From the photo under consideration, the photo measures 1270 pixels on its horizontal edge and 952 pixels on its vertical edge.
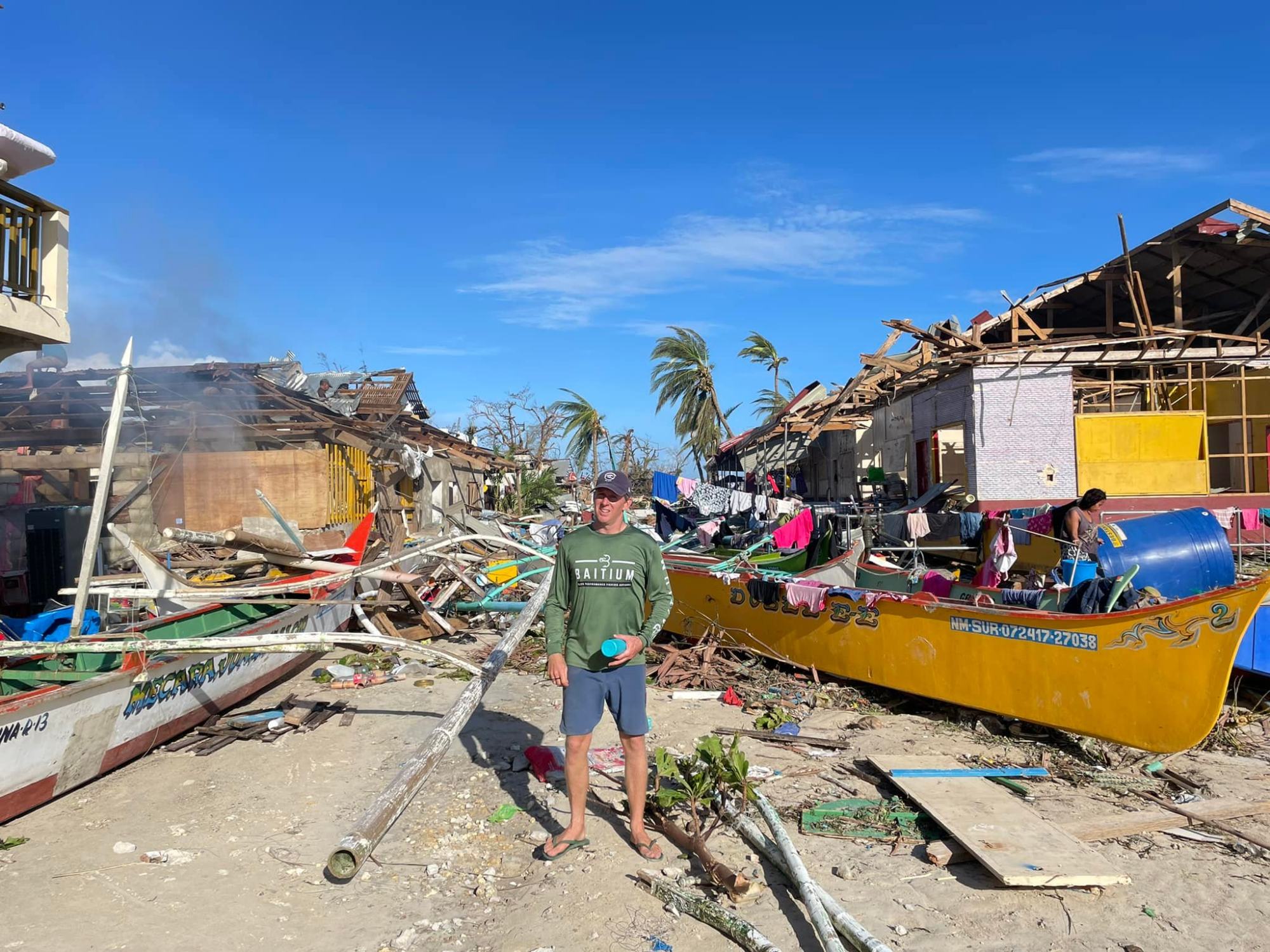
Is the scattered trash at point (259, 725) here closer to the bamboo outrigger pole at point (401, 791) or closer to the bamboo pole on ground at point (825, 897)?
the bamboo outrigger pole at point (401, 791)

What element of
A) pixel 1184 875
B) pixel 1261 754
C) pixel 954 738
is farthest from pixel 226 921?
pixel 1261 754

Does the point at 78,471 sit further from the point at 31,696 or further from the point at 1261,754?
the point at 1261,754

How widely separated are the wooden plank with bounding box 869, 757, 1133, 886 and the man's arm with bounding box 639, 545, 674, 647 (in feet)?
6.18

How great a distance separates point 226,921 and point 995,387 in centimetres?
1276

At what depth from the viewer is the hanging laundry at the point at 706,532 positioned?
14734mm

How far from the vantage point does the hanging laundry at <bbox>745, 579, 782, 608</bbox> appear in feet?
27.2

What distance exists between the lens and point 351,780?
5.48m

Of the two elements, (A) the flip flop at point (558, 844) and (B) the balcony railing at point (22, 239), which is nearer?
(A) the flip flop at point (558, 844)

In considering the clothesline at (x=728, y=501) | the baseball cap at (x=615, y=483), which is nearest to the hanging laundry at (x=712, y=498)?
the clothesline at (x=728, y=501)

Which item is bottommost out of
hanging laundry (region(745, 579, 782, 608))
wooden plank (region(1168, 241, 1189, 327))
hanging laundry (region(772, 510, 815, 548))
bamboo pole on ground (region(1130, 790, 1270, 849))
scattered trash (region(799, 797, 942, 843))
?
bamboo pole on ground (region(1130, 790, 1270, 849))

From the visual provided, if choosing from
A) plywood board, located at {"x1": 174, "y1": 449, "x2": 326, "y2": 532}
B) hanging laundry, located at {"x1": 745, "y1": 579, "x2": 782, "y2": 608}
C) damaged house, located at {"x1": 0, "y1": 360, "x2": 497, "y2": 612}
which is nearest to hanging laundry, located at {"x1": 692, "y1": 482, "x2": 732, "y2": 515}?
damaged house, located at {"x1": 0, "y1": 360, "x2": 497, "y2": 612}

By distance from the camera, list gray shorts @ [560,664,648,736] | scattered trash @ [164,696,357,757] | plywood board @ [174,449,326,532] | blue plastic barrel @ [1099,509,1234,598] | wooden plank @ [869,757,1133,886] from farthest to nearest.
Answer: plywood board @ [174,449,326,532] < blue plastic barrel @ [1099,509,1234,598] < scattered trash @ [164,696,357,757] < gray shorts @ [560,664,648,736] < wooden plank @ [869,757,1133,886]

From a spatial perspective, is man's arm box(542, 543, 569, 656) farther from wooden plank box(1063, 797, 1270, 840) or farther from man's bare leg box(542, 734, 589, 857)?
wooden plank box(1063, 797, 1270, 840)

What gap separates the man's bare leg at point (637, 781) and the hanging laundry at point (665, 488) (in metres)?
14.1
